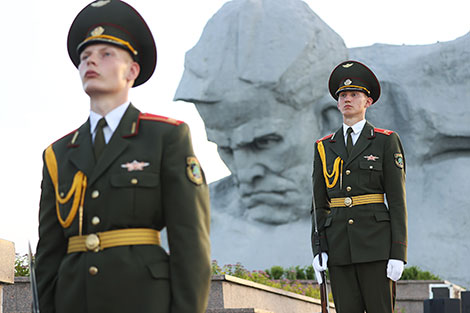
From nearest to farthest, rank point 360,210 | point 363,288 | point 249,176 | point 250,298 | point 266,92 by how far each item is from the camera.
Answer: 1. point 363,288
2. point 360,210
3. point 250,298
4. point 266,92
5. point 249,176

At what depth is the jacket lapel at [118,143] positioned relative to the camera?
2.64 metres

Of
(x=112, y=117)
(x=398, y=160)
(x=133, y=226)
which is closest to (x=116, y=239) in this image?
(x=133, y=226)

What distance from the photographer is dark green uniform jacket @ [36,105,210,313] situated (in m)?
2.54

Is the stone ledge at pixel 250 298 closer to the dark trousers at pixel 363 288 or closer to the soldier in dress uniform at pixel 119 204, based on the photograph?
the dark trousers at pixel 363 288

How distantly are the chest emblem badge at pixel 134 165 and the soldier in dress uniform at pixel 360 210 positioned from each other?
225 cm

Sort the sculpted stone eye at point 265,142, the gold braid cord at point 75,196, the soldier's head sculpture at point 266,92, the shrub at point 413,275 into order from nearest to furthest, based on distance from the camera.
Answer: the gold braid cord at point 75,196
the shrub at point 413,275
the soldier's head sculpture at point 266,92
the sculpted stone eye at point 265,142

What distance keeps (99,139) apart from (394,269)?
7.52 ft

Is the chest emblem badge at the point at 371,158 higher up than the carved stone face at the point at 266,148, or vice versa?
the carved stone face at the point at 266,148

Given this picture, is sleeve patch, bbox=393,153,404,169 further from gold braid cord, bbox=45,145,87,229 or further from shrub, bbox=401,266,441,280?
shrub, bbox=401,266,441,280

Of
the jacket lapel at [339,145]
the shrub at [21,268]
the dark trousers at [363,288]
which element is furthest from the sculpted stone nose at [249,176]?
the dark trousers at [363,288]

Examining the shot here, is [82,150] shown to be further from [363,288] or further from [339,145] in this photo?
[339,145]

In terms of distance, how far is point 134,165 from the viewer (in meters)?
2.64

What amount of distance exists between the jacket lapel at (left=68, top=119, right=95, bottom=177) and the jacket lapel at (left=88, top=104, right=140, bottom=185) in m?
0.04

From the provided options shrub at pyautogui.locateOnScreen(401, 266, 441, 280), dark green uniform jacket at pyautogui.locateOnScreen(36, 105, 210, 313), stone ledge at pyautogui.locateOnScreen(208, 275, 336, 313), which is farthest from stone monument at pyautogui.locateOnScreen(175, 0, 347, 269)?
dark green uniform jacket at pyautogui.locateOnScreen(36, 105, 210, 313)
